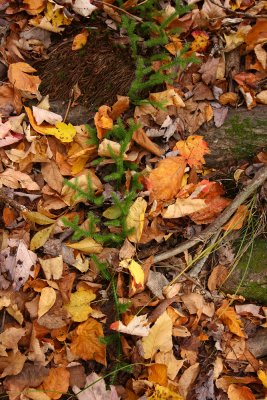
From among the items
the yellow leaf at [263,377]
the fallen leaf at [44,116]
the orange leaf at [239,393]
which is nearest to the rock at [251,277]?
→ the yellow leaf at [263,377]

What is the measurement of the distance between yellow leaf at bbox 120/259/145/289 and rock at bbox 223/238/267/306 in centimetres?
52

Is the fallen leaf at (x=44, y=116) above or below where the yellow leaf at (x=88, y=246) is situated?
above

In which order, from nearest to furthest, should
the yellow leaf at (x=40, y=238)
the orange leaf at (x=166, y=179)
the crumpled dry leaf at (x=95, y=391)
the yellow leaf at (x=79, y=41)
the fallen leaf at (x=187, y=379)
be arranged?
the crumpled dry leaf at (x=95, y=391), the fallen leaf at (x=187, y=379), the yellow leaf at (x=40, y=238), the orange leaf at (x=166, y=179), the yellow leaf at (x=79, y=41)

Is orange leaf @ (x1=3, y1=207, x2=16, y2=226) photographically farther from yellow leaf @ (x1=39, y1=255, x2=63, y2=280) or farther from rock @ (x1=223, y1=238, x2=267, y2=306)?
rock @ (x1=223, y1=238, x2=267, y2=306)

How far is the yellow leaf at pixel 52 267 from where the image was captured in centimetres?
239

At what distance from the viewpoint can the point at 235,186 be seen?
8.90ft

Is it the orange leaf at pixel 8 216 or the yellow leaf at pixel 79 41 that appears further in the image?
the yellow leaf at pixel 79 41

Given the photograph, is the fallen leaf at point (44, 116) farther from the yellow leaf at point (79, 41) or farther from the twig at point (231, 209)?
the twig at point (231, 209)

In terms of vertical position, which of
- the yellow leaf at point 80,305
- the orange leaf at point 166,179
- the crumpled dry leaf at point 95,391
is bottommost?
the crumpled dry leaf at point 95,391

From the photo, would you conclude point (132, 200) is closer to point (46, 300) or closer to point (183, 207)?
point (183, 207)

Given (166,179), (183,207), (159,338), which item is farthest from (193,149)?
(159,338)

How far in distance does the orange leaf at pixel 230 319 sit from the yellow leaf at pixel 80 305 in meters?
0.71

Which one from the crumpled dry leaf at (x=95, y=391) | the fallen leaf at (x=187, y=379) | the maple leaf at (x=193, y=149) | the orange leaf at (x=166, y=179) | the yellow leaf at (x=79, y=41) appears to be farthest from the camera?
the yellow leaf at (x=79, y=41)

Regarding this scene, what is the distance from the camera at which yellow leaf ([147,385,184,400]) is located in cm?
224
